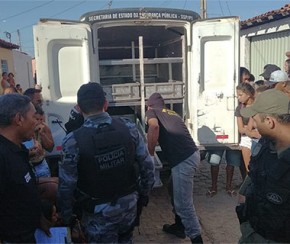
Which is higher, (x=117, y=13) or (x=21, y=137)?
(x=117, y=13)

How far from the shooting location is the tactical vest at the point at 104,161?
2.41 meters

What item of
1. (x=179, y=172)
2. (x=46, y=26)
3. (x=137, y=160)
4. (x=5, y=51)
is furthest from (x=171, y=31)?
(x=5, y=51)

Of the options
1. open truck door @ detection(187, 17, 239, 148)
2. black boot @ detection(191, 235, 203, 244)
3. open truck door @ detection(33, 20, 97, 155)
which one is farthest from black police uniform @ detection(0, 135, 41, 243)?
open truck door @ detection(187, 17, 239, 148)

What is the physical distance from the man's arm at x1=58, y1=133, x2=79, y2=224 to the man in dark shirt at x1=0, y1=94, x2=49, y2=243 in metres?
0.25

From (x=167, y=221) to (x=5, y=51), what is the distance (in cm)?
1922

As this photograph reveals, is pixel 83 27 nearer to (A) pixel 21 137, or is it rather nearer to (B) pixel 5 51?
(A) pixel 21 137

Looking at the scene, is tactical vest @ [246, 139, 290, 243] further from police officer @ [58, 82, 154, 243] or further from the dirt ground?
the dirt ground

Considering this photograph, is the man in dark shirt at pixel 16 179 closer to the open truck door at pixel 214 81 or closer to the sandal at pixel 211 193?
the open truck door at pixel 214 81

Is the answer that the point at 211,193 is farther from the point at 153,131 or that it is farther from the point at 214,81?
the point at 153,131

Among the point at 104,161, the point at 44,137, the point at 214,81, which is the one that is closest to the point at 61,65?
the point at 44,137

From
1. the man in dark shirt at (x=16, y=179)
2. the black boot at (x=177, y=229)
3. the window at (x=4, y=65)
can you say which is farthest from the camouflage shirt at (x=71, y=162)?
the window at (x=4, y=65)

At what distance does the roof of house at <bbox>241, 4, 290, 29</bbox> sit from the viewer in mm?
9547

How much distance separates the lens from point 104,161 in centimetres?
243

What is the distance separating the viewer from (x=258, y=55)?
11836 millimetres
